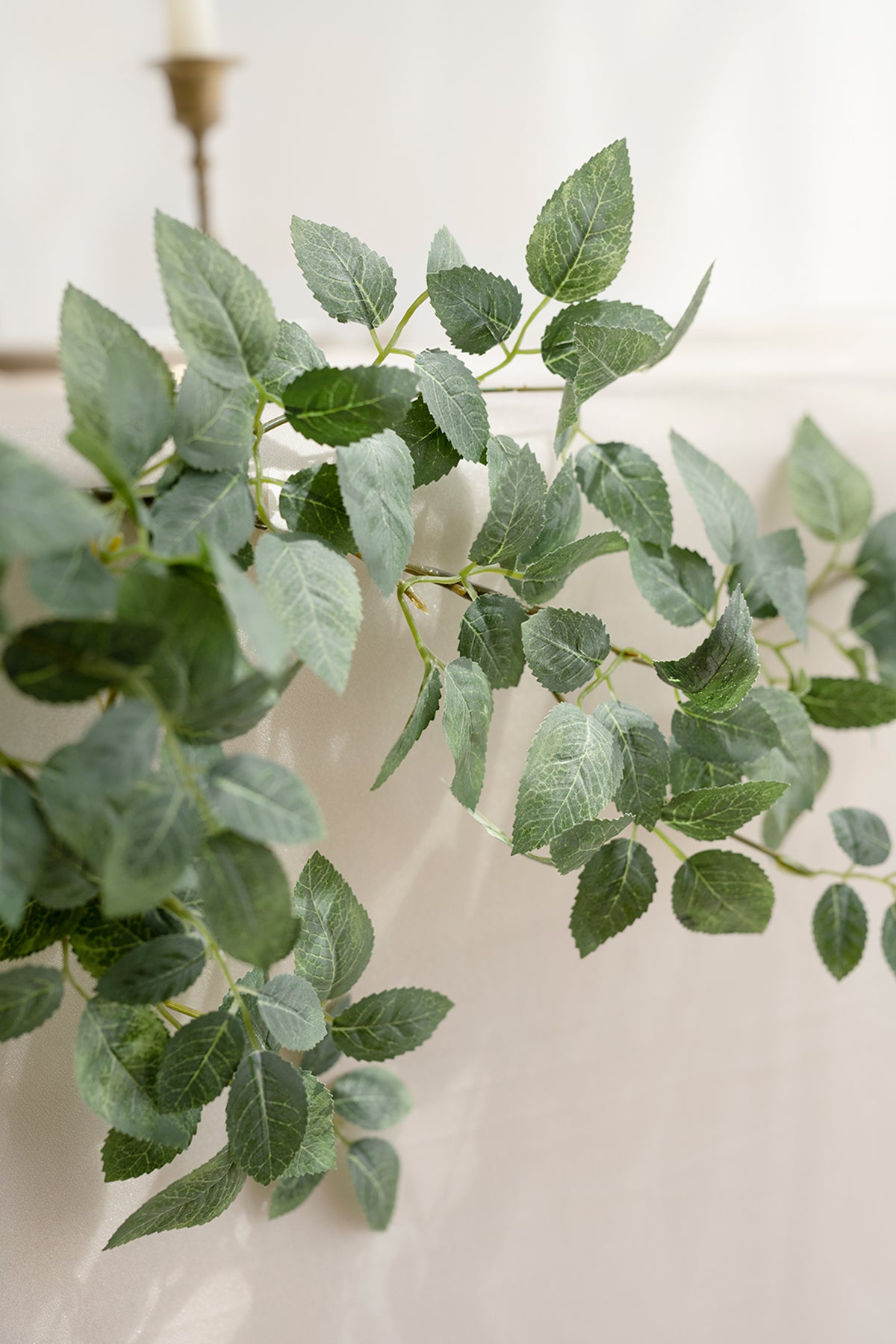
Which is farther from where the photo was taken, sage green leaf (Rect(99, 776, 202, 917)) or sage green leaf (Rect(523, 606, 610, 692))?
sage green leaf (Rect(523, 606, 610, 692))

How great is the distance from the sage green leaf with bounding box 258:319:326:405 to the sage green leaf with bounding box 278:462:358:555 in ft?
0.09

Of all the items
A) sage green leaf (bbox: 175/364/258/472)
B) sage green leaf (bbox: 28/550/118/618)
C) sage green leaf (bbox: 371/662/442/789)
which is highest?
sage green leaf (bbox: 175/364/258/472)

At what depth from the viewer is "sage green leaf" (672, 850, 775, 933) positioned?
1.35 ft

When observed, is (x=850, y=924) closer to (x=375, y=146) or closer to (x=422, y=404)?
(x=422, y=404)

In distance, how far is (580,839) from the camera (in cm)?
36

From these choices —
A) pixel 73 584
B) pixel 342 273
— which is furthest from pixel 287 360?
pixel 73 584

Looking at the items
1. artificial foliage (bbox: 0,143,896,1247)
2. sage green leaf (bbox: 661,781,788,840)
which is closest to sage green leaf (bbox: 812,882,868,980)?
artificial foliage (bbox: 0,143,896,1247)

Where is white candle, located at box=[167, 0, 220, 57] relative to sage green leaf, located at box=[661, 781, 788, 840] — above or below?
above

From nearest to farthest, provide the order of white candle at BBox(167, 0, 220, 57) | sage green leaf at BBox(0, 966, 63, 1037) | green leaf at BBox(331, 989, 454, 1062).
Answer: sage green leaf at BBox(0, 966, 63, 1037) < green leaf at BBox(331, 989, 454, 1062) < white candle at BBox(167, 0, 220, 57)

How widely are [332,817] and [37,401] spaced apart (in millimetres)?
186

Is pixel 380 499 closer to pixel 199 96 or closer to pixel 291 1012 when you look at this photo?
pixel 291 1012

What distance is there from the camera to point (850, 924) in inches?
19.3

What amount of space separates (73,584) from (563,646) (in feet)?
0.63

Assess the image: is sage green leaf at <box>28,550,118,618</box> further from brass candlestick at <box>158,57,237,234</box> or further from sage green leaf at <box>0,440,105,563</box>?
brass candlestick at <box>158,57,237,234</box>
